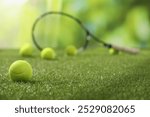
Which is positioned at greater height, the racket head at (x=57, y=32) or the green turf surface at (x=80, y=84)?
the green turf surface at (x=80, y=84)

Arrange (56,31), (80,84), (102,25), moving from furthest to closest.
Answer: (102,25) → (56,31) → (80,84)

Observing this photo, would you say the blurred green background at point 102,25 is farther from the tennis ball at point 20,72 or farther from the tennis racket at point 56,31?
the tennis ball at point 20,72

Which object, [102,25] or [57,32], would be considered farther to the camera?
[102,25]

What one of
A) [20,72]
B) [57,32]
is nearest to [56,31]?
[57,32]

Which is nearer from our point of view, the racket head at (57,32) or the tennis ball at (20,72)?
the tennis ball at (20,72)

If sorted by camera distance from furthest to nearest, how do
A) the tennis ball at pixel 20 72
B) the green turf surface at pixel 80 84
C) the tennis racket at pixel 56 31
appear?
1. the tennis racket at pixel 56 31
2. the tennis ball at pixel 20 72
3. the green turf surface at pixel 80 84

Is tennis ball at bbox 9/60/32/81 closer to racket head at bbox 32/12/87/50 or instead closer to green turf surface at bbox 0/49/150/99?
green turf surface at bbox 0/49/150/99

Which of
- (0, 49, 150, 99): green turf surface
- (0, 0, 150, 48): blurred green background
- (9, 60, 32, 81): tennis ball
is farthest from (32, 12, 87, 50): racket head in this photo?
(9, 60, 32, 81): tennis ball

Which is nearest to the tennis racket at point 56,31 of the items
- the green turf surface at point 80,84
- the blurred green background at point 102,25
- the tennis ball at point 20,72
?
the blurred green background at point 102,25

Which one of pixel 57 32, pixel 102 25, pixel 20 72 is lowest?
pixel 57 32

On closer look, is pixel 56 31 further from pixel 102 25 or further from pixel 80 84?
pixel 80 84

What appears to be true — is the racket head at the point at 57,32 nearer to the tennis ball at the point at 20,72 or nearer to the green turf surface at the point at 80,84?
the green turf surface at the point at 80,84

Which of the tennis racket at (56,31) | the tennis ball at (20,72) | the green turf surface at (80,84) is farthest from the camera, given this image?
the tennis racket at (56,31)
